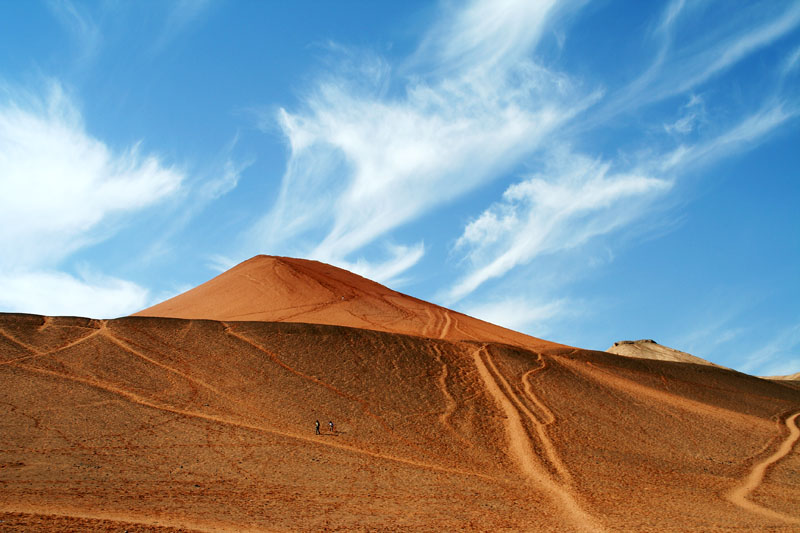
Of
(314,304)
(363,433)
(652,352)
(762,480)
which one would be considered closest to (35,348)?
(363,433)

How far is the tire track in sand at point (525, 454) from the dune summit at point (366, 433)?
4.3 inches

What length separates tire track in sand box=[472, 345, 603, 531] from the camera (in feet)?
59.9

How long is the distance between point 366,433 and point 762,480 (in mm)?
15380

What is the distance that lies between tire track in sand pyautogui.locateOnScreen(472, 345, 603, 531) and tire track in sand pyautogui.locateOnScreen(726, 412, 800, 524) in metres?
5.89

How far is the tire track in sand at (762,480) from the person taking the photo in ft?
64.3

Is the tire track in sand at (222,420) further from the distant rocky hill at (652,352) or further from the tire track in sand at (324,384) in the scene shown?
the distant rocky hill at (652,352)

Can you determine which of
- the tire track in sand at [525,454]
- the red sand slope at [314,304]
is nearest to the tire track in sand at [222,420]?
the tire track in sand at [525,454]

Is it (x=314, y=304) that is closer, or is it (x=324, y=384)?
(x=324, y=384)

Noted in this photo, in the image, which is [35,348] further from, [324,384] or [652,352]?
[652,352]

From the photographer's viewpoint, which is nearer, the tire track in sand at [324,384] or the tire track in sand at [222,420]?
the tire track in sand at [222,420]

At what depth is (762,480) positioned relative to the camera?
2408 cm

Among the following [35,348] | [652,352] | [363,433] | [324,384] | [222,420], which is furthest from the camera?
[652,352]

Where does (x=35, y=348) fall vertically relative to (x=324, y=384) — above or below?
above

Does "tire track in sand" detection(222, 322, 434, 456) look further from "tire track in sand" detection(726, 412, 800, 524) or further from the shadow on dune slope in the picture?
"tire track in sand" detection(726, 412, 800, 524)
